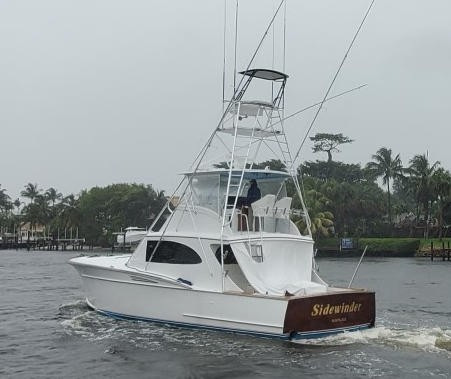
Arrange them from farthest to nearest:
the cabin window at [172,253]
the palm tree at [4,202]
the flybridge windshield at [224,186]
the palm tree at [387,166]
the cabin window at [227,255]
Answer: the palm tree at [4,202] < the palm tree at [387,166] < the flybridge windshield at [224,186] < the cabin window at [172,253] < the cabin window at [227,255]

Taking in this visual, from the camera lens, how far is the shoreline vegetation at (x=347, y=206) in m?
77.2

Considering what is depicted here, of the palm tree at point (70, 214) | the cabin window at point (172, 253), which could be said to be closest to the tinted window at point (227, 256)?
the cabin window at point (172, 253)

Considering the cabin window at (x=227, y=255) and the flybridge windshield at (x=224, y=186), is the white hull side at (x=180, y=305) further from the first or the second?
the flybridge windshield at (x=224, y=186)

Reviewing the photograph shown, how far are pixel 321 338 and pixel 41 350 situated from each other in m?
6.76

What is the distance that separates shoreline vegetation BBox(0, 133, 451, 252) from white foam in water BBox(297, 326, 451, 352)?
41.7 meters

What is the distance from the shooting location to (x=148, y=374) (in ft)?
42.1

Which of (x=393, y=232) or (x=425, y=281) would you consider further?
(x=393, y=232)

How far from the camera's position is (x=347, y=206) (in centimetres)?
8300

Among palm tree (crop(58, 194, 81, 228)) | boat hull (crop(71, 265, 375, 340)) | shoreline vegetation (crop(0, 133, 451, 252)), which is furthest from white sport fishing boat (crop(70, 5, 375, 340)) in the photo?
palm tree (crop(58, 194, 81, 228))

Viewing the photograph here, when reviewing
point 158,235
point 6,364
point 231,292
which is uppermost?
point 158,235

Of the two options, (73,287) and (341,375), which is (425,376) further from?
(73,287)

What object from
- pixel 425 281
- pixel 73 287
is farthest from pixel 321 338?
pixel 425 281

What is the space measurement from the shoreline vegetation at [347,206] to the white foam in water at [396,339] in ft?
137

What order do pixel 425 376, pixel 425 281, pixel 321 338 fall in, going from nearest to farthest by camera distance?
pixel 425 376, pixel 321 338, pixel 425 281
